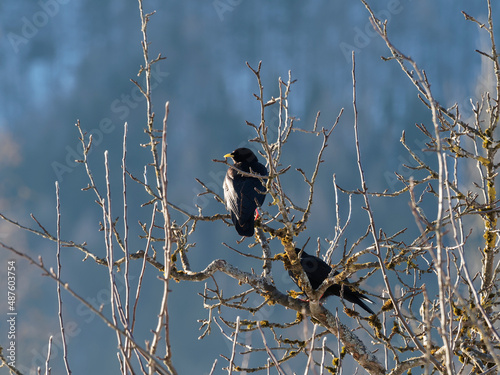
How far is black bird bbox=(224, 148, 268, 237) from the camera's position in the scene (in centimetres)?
483

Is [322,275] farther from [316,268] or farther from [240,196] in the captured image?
[240,196]

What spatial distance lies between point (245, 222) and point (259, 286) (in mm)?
800

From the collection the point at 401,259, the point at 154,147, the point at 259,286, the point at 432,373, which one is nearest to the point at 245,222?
the point at 259,286

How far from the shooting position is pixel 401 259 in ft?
12.5

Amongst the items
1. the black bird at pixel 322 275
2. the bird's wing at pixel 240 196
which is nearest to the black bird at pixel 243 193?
the bird's wing at pixel 240 196

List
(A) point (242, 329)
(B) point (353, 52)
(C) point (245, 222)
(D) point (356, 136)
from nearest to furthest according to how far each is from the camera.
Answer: (D) point (356, 136) → (B) point (353, 52) → (A) point (242, 329) → (C) point (245, 222)

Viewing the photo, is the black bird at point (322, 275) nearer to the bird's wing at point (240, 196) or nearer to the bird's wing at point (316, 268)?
the bird's wing at point (316, 268)

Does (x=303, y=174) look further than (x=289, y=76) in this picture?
No

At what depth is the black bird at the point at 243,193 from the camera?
4.83m

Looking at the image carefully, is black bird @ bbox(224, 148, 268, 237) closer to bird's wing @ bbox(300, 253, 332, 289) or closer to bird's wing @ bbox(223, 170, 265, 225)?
bird's wing @ bbox(223, 170, 265, 225)

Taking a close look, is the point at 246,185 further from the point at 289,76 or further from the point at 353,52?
the point at 353,52

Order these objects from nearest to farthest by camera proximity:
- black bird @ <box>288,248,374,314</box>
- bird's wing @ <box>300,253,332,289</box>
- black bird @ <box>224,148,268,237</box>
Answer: black bird @ <box>224,148,268,237</box> < black bird @ <box>288,248,374,314</box> < bird's wing @ <box>300,253,332,289</box>

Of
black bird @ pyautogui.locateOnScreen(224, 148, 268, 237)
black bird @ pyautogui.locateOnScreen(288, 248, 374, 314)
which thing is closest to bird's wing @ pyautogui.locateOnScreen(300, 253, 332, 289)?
black bird @ pyautogui.locateOnScreen(288, 248, 374, 314)

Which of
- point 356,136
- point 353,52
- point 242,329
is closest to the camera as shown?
point 356,136
